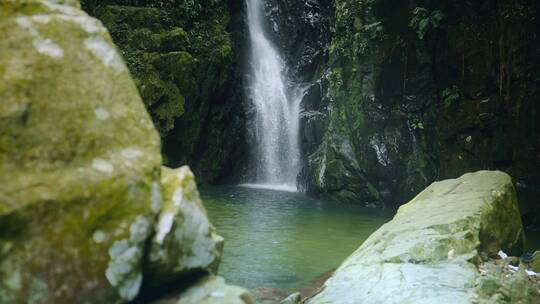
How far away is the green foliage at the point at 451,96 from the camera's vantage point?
12.9 metres

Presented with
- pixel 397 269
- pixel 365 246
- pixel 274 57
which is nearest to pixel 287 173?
pixel 274 57

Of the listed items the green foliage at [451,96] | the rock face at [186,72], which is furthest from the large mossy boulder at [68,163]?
the rock face at [186,72]

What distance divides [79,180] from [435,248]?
3730 millimetres

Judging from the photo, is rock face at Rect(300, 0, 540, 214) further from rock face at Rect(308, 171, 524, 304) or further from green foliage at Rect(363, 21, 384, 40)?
rock face at Rect(308, 171, 524, 304)

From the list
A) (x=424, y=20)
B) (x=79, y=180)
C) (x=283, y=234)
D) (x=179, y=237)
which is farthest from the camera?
(x=424, y=20)

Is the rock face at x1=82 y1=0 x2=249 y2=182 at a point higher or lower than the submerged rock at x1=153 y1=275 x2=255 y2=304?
higher

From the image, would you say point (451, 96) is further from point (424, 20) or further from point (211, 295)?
point (211, 295)

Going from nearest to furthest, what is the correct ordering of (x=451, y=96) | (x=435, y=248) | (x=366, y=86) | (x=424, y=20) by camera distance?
1. (x=435, y=248)
2. (x=451, y=96)
3. (x=424, y=20)
4. (x=366, y=86)

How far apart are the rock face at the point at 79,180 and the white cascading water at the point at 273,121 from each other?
16455 millimetres

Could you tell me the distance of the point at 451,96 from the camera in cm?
1287

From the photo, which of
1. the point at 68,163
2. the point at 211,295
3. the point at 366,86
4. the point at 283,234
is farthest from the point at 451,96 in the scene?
the point at 68,163

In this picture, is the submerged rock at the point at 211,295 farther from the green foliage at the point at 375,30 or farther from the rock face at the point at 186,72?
the rock face at the point at 186,72


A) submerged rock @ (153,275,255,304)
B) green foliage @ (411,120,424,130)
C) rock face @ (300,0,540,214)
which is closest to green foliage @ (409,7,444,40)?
rock face @ (300,0,540,214)

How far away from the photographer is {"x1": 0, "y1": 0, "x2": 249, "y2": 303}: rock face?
7.59 feet
